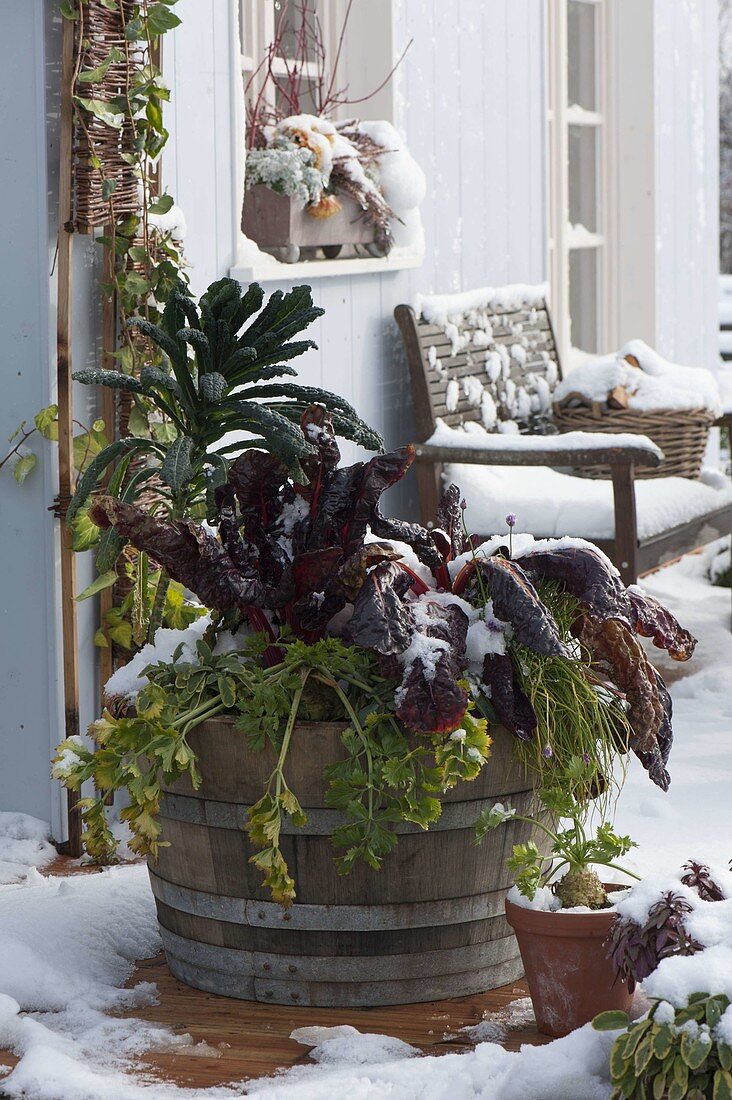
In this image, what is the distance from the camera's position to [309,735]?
2.07 meters

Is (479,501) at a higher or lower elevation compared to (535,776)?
higher

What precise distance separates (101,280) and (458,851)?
53.5 inches

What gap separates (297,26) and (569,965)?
110 inches

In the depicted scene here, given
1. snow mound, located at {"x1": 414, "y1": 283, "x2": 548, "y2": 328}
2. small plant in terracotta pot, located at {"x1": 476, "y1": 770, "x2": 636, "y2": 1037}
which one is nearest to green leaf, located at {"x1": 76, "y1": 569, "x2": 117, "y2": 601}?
small plant in terracotta pot, located at {"x1": 476, "y1": 770, "x2": 636, "y2": 1037}

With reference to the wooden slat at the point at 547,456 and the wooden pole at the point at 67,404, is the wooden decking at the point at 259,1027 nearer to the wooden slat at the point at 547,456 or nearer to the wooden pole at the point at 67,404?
the wooden pole at the point at 67,404

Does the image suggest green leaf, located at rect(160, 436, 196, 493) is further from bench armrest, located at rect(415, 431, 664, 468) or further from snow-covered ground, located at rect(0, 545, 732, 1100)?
bench armrest, located at rect(415, 431, 664, 468)

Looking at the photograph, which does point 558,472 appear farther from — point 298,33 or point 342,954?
point 342,954

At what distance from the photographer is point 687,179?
6.28 meters

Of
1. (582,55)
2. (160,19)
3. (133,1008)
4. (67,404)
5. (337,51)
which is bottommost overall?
(133,1008)

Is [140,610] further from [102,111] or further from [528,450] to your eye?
[528,450]

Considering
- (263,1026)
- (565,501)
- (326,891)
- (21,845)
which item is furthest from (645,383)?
(263,1026)

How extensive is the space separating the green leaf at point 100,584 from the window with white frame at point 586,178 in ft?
9.82

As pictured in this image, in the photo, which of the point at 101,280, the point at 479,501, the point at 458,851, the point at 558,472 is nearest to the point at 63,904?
the point at 458,851

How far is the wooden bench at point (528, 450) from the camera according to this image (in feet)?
11.8
